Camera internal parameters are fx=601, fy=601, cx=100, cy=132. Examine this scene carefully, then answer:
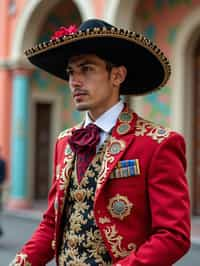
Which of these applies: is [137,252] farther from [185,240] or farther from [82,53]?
[82,53]

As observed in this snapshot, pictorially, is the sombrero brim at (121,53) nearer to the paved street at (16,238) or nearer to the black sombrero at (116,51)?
the black sombrero at (116,51)

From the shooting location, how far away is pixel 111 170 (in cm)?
209

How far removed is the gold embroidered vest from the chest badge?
0.30 ft

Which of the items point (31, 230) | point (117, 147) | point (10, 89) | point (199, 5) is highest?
point (199, 5)

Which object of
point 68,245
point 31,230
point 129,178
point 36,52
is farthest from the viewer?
point 31,230

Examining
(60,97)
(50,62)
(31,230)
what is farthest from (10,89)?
(50,62)

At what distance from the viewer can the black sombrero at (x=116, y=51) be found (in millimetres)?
2164

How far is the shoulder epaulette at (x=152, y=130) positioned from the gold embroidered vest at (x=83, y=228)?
0.48 ft

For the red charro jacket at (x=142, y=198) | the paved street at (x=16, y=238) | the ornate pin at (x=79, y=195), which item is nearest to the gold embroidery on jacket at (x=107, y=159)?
the red charro jacket at (x=142, y=198)

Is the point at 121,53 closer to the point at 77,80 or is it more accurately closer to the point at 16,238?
the point at 77,80

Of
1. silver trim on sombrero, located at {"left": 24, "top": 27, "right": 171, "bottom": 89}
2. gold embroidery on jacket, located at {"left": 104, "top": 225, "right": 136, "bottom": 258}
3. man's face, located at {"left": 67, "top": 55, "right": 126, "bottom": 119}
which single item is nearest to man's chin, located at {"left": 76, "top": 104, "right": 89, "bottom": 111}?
man's face, located at {"left": 67, "top": 55, "right": 126, "bottom": 119}

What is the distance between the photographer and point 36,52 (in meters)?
2.37

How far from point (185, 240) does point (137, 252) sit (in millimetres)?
159

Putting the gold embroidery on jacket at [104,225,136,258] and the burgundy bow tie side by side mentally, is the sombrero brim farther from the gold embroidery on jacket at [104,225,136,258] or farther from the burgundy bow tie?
the gold embroidery on jacket at [104,225,136,258]
